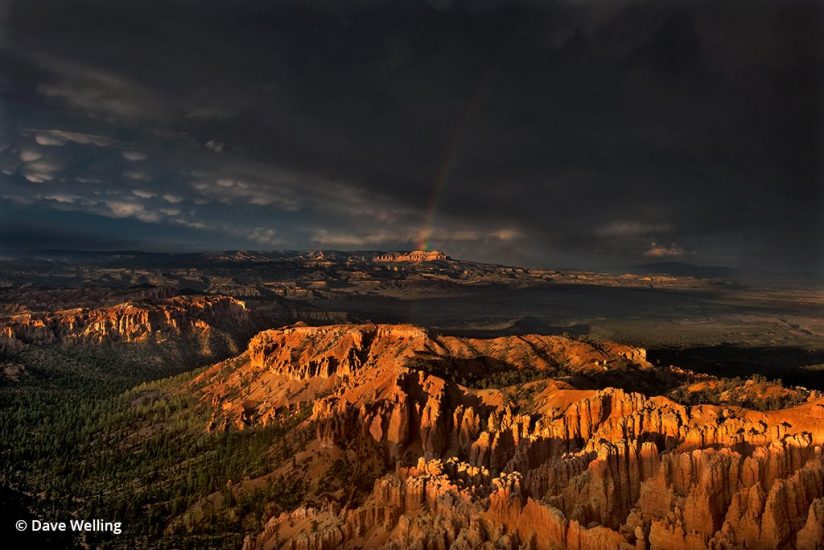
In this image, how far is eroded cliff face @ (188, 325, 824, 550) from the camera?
117ft

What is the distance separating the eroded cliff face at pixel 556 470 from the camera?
1409 inches

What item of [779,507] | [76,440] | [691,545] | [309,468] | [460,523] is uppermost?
[779,507]

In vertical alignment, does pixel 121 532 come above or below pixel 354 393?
below

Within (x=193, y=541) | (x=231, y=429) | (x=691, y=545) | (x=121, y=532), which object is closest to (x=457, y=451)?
(x=193, y=541)

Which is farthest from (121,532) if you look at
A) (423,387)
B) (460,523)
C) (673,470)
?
(673,470)

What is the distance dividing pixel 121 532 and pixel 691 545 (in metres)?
73.4

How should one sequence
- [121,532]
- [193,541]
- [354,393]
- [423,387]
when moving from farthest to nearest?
[354,393], [423,387], [121,532], [193,541]

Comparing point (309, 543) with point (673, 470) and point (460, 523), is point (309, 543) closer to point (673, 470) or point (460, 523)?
point (460, 523)

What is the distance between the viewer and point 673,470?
41.6 m

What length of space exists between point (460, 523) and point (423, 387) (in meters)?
46.3

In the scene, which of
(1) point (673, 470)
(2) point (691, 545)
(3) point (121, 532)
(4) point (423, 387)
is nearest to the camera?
(2) point (691, 545)

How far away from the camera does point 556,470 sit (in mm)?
48094

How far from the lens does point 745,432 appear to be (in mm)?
52500

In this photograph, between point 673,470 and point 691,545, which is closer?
point 691,545
